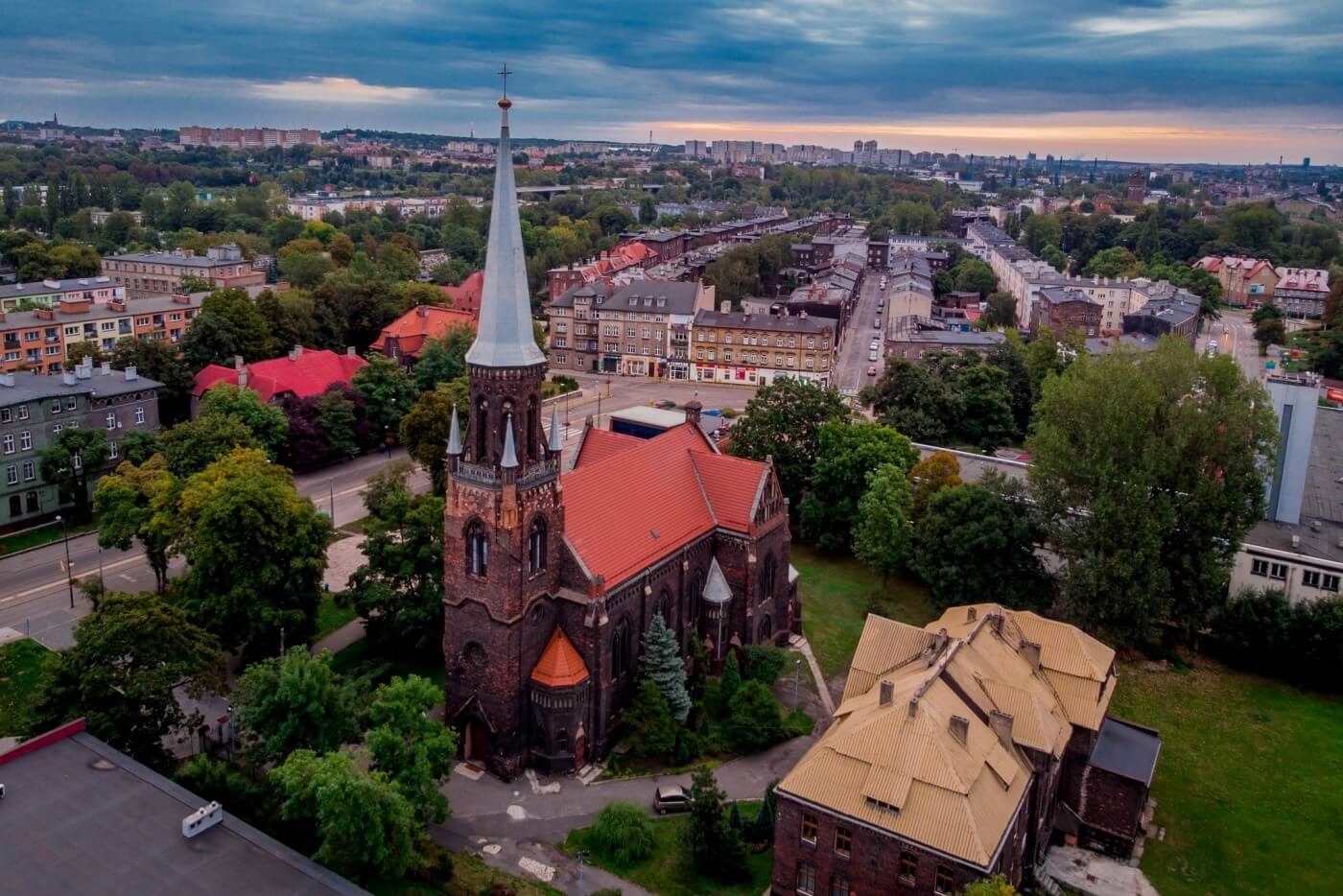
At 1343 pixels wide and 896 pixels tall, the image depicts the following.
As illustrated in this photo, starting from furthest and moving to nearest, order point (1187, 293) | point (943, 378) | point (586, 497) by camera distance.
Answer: point (1187, 293) → point (943, 378) → point (586, 497)

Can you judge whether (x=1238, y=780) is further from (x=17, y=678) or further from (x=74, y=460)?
(x=74, y=460)

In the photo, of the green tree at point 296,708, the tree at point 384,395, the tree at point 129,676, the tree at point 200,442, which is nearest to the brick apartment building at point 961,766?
the green tree at point 296,708

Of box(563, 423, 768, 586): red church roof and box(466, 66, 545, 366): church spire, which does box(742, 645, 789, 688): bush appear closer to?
box(563, 423, 768, 586): red church roof

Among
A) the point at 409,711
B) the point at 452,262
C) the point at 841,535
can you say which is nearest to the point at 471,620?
the point at 409,711

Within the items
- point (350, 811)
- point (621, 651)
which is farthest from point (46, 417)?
point (350, 811)

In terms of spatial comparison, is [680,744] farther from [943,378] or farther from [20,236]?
[20,236]
